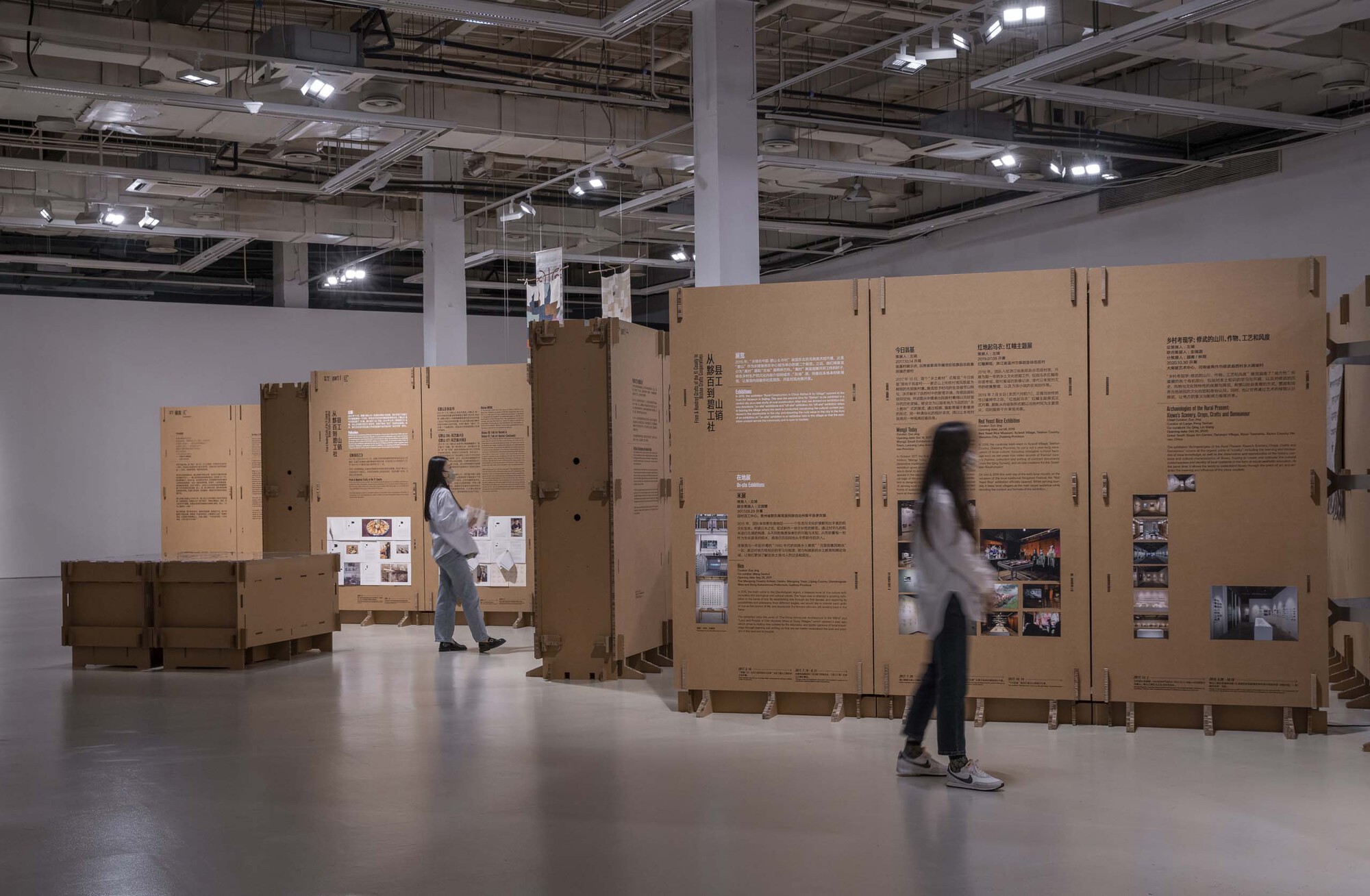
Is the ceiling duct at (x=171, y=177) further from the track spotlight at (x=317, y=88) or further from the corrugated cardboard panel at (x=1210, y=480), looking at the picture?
the corrugated cardboard panel at (x=1210, y=480)

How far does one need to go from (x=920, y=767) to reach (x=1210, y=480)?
8.24 feet

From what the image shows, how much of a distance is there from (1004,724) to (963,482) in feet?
6.85

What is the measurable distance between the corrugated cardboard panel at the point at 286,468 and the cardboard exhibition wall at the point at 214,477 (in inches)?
119

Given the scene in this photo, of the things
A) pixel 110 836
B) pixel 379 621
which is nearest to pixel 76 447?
pixel 379 621

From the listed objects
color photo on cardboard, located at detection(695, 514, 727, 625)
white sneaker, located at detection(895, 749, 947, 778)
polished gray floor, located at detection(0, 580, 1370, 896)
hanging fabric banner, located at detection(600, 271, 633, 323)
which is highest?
hanging fabric banner, located at detection(600, 271, 633, 323)

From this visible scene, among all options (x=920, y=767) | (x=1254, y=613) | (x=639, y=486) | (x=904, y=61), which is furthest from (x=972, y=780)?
(x=904, y=61)

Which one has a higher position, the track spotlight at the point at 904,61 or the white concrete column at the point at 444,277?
the track spotlight at the point at 904,61

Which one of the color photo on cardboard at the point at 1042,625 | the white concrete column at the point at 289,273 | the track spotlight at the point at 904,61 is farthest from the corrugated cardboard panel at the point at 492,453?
the white concrete column at the point at 289,273

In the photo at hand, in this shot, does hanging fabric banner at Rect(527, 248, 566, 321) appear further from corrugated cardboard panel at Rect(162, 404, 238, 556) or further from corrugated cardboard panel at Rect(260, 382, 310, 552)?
corrugated cardboard panel at Rect(162, 404, 238, 556)

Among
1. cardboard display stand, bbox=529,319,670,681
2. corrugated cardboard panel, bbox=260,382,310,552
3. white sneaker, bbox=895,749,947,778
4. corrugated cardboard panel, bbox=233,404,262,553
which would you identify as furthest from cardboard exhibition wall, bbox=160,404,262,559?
white sneaker, bbox=895,749,947,778

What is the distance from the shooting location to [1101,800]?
5168 millimetres

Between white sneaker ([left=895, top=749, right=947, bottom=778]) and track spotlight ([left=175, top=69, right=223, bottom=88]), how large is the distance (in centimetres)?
814

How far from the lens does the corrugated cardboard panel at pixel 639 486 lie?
8883mm

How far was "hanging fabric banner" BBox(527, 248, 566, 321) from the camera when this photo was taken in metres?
13.0
